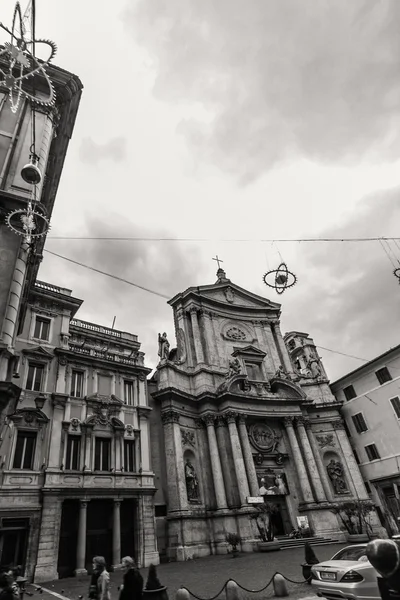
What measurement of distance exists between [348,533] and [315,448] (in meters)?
7.07

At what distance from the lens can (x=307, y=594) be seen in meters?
9.94

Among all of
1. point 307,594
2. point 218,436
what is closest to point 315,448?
point 218,436

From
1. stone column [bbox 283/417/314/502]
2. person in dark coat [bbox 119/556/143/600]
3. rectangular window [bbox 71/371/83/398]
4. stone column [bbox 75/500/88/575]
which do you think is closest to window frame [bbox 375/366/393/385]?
stone column [bbox 283/417/314/502]

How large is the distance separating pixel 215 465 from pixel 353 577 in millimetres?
20711

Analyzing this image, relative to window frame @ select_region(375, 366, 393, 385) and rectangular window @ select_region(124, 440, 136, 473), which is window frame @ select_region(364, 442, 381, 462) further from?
rectangular window @ select_region(124, 440, 136, 473)

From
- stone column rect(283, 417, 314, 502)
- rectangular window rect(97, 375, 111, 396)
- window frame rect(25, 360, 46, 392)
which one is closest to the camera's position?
window frame rect(25, 360, 46, 392)

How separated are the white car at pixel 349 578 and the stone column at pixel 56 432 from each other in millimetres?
15206

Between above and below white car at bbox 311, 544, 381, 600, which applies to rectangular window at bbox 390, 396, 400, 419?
above

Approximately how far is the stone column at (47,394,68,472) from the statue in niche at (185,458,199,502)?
10.3 metres

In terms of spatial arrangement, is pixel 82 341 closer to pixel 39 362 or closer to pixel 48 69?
pixel 39 362

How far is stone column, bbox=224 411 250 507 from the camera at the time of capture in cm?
2628

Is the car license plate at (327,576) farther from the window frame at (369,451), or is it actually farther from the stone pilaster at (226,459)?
the window frame at (369,451)

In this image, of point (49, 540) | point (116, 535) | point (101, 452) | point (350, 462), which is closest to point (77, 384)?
point (101, 452)

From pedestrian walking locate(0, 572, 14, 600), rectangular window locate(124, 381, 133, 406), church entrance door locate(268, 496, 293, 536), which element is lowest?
pedestrian walking locate(0, 572, 14, 600)
